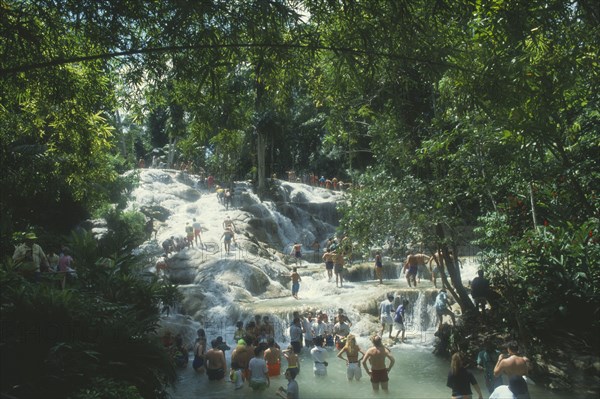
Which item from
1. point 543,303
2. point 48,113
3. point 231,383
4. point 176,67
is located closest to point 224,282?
point 231,383

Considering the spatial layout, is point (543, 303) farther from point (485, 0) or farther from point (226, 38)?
point (226, 38)

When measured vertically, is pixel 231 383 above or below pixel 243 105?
below

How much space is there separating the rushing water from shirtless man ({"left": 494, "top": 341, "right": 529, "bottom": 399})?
2584 millimetres

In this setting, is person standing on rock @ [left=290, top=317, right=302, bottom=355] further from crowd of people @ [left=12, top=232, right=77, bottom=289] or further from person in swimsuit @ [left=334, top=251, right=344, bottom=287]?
person in swimsuit @ [left=334, top=251, right=344, bottom=287]

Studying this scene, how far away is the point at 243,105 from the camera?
8.81 m

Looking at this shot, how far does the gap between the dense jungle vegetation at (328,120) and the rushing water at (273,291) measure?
6.74 ft

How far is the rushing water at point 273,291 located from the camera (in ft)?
34.1

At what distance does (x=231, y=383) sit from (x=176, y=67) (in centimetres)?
637

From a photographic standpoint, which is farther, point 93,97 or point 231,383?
point 231,383

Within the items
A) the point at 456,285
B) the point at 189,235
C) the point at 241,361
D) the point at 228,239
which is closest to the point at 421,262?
the point at 456,285

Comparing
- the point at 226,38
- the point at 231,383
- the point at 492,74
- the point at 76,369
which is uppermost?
the point at 226,38

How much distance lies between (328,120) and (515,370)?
5902 mm

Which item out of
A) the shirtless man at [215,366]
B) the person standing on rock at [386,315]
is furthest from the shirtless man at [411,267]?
the shirtless man at [215,366]

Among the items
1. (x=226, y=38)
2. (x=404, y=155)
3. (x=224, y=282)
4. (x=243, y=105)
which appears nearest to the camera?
(x=226, y=38)
